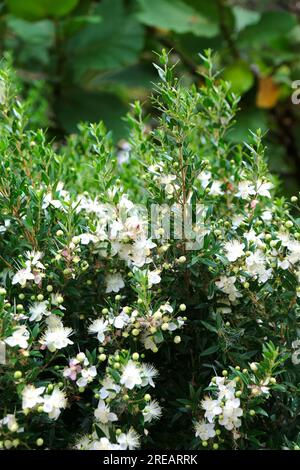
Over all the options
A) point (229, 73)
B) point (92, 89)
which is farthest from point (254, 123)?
point (92, 89)

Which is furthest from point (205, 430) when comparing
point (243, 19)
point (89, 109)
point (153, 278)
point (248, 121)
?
point (243, 19)

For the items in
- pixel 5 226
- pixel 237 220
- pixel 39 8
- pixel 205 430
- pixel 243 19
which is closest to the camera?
pixel 205 430

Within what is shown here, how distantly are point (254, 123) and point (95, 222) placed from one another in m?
1.88

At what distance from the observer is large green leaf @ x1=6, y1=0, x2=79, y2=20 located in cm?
288

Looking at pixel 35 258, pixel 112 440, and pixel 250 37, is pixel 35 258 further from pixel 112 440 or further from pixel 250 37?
pixel 250 37

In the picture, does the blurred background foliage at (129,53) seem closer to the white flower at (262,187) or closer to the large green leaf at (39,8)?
the large green leaf at (39,8)

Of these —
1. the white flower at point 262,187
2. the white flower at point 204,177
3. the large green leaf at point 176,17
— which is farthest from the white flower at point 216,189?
the large green leaf at point 176,17

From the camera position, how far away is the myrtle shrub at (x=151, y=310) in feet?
3.59

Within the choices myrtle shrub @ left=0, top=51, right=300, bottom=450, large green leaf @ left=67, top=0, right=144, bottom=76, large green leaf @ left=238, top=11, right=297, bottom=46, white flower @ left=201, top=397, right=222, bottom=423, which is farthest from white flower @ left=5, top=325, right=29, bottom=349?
large green leaf @ left=238, top=11, right=297, bottom=46

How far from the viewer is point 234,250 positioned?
118 cm

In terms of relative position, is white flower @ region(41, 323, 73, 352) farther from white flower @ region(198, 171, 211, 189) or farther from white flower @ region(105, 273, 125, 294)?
white flower @ region(198, 171, 211, 189)

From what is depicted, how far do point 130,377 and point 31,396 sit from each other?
16cm

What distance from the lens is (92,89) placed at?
10.9 ft

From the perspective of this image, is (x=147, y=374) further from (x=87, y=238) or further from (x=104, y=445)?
(x=87, y=238)
